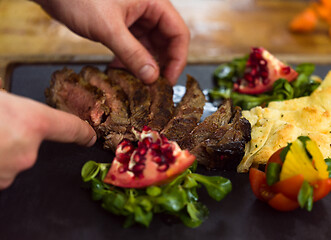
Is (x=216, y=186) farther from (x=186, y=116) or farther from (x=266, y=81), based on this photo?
(x=266, y=81)

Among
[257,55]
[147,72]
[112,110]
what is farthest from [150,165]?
[257,55]

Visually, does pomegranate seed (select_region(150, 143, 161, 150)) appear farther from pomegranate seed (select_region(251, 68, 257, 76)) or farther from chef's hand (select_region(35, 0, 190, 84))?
pomegranate seed (select_region(251, 68, 257, 76))

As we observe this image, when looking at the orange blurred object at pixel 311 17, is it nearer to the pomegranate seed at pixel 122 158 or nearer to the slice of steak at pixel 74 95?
the slice of steak at pixel 74 95

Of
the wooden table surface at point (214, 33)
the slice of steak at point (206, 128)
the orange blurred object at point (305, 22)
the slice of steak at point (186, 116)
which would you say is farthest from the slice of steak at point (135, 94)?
the orange blurred object at point (305, 22)

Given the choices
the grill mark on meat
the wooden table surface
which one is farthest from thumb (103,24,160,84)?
the wooden table surface

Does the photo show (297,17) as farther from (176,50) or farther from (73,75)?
(73,75)

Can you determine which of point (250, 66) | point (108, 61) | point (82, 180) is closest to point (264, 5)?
point (250, 66)
